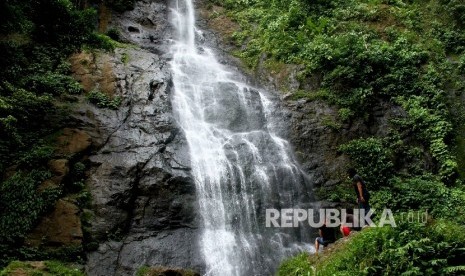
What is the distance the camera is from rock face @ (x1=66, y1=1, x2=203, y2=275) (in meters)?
10.6

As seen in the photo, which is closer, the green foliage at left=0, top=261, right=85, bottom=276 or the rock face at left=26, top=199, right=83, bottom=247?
the green foliage at left=0, top=261, right=85, bottom=276

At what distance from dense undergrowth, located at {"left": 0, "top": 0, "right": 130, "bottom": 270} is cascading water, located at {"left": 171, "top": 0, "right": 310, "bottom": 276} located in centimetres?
397

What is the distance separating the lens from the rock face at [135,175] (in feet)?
34.9

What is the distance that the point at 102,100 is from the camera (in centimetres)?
1347

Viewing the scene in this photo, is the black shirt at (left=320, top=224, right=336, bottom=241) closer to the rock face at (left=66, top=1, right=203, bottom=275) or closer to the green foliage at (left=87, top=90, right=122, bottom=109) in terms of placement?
the rock face at (left=66, top=1, right=203, bottom=275)

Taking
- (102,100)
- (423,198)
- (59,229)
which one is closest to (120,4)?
(102,100)

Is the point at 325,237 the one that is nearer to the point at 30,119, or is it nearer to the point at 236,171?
the point at 236,171

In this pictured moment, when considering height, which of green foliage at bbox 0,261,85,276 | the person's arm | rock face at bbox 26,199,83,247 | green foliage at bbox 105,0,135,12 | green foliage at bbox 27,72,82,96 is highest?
green foliage at bbox 105,0,135,12

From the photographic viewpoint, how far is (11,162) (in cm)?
1061

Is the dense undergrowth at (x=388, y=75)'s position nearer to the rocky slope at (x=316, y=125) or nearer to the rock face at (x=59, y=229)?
the rocky slope at (x=316, y=125)

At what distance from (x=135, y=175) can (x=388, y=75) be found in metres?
11.4

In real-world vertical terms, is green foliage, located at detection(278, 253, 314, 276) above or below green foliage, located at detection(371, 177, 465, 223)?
below

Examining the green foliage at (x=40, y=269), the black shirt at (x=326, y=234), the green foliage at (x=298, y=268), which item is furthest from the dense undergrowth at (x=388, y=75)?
the green foliage at (x=40, y=269)

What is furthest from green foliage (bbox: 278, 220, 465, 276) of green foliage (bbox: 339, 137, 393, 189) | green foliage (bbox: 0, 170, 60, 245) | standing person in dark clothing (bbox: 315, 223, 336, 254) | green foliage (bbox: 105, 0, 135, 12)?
green foliage (bbox: 105, 0, 135, 12)
